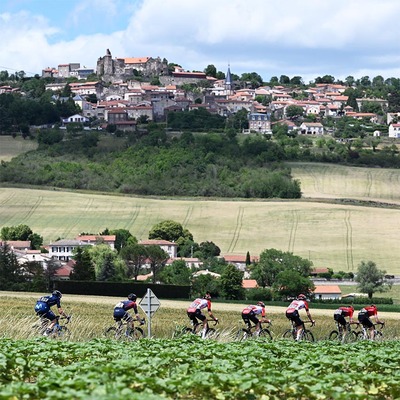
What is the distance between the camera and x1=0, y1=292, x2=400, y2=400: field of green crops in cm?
1427

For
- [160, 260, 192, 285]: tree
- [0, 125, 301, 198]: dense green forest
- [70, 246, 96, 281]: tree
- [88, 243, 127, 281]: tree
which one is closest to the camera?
[70, 246, 96, 281]: tree

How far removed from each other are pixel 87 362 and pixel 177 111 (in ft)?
580

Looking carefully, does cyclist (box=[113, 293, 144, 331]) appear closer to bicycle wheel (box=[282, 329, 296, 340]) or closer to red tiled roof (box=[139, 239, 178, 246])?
bicycle wheel (box=[282, 329, 296, 340])

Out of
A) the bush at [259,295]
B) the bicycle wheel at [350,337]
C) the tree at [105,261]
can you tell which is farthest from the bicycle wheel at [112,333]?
the tree at [105,261]

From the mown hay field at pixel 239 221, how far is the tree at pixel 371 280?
26.2ft

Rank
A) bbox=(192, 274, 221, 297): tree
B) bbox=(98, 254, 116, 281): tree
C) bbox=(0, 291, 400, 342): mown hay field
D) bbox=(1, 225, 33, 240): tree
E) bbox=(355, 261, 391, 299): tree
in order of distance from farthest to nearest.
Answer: bbox=(1, 225, 33, 240): tree < bbox=(98, 254, 116, 281): tree < bbox=(355, 261, 391, 299): tree < bbox=(192, 274, 221, 297): tree < bbox=(0, 291, 400, 342): mown hay field

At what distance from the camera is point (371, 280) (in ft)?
226

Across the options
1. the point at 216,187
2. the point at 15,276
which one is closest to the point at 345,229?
the point at 216,187

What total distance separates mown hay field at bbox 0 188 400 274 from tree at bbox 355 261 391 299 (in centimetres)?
800

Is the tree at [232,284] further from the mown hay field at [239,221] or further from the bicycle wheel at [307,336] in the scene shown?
the bicycle wheel at [307,336]

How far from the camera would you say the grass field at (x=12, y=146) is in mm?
144375

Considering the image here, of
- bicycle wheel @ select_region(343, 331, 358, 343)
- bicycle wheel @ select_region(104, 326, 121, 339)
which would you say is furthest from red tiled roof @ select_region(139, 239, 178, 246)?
bicycle wheel @ select_region(104, 326, 121, 339)

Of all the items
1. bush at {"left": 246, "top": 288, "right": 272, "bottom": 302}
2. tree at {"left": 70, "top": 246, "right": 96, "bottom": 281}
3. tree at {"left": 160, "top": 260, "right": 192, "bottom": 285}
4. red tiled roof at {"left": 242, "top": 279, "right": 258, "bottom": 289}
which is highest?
tree at {"left": 70, "top": 246, "right": 96, "bottom": 281}

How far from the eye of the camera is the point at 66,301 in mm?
39875
